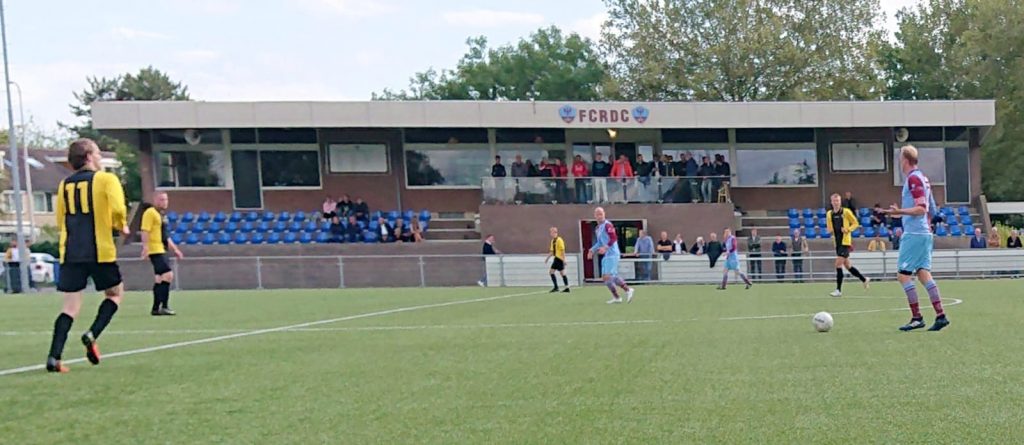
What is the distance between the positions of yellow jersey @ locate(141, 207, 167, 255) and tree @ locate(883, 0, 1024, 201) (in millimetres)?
45889

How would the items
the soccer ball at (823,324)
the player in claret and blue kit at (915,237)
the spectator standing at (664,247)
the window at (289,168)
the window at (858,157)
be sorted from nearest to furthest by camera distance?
the player in claret and blue kit at (915,237)
the soccer ball at (823,324)
the spectator standing at (664,247)
the window at (289,168)
the window at (858,157)

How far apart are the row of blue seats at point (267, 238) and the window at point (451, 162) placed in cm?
412

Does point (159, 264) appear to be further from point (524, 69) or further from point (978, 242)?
point (524, 69)

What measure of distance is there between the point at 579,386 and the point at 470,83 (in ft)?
197

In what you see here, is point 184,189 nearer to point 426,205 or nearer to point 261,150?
point 261,150

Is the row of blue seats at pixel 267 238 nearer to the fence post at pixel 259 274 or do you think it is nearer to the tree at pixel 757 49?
the fence post at pixel 259 274

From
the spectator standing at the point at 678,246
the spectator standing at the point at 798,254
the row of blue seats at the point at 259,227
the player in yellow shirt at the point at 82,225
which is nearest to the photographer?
the player in yellow shirt at the point at 82,225

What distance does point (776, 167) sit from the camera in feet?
114

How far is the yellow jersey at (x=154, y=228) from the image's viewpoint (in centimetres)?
1455

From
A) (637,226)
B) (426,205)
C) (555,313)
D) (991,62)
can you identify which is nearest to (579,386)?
(555,313)

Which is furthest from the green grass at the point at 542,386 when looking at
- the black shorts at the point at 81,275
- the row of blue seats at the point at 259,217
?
the row of blue seats at the point at 259,217

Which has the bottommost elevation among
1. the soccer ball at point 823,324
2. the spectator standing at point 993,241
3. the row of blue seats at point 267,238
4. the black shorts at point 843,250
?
the spectator standing at point 993,241

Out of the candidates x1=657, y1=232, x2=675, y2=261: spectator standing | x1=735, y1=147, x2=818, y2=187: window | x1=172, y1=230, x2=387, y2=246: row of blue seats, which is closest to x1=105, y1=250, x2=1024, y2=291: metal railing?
x1=657, y1=232, x2=675, y2=261: spectator standing

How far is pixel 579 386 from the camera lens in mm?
5906
